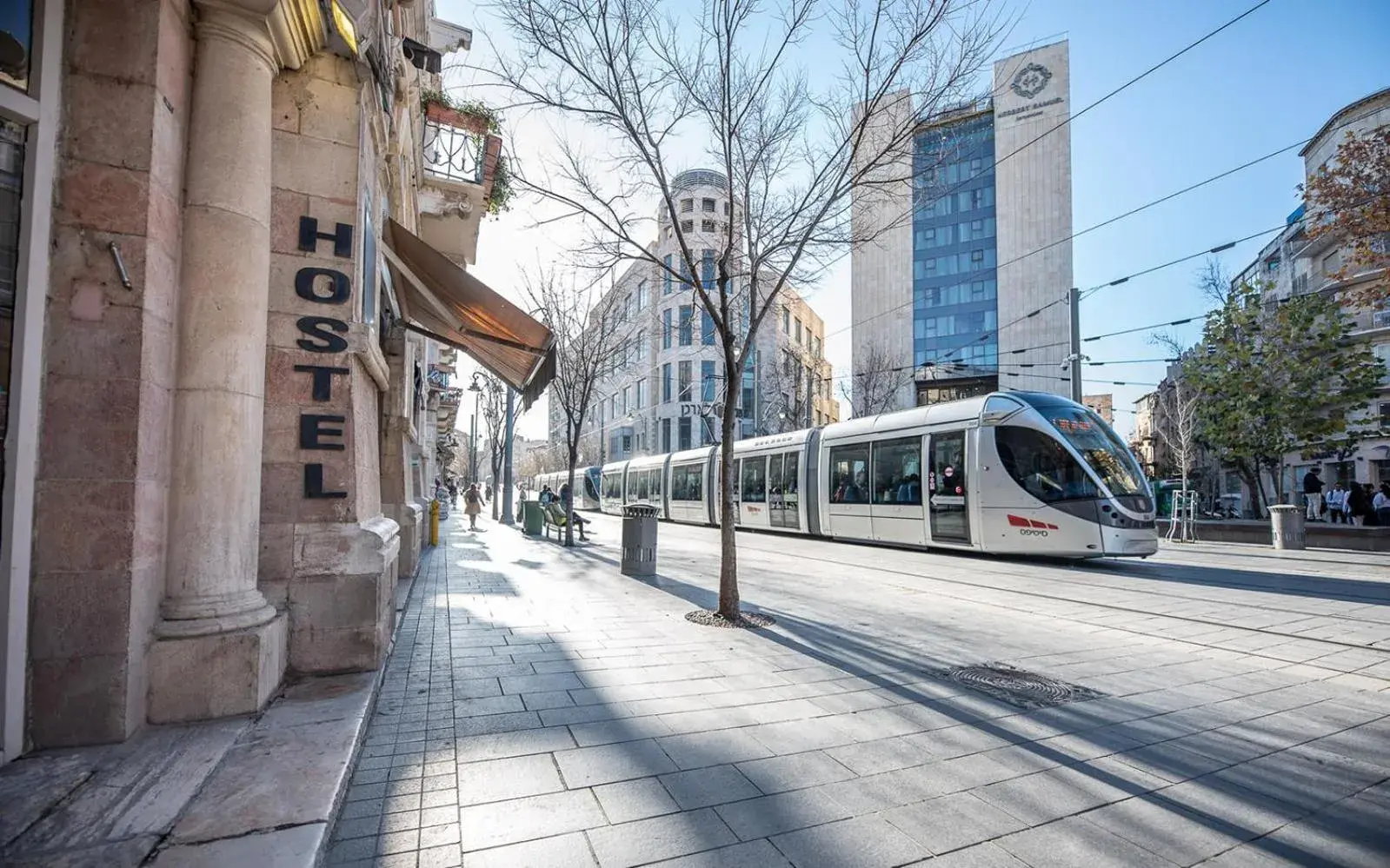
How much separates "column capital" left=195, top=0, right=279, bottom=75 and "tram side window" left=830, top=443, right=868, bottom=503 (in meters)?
13.9

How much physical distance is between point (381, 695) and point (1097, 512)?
11.5m

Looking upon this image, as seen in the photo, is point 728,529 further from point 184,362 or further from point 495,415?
point 495,415

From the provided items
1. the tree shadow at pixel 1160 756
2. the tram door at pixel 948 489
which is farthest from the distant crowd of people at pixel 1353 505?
the tree shadow at pixel 1160 756

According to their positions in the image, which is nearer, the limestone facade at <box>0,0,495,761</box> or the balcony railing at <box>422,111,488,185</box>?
the limestone facade at <box>0,0,495,761</box>

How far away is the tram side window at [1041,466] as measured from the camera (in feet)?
38.8

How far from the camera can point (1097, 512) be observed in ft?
38.1

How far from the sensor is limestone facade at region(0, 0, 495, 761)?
3127 mm

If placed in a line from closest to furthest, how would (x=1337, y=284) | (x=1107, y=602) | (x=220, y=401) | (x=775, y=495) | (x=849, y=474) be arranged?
(x=220, y=401) < (x=1107, y=602) < (x=849, y=474) < (x=775, y=495) < (x=1337, y=284)

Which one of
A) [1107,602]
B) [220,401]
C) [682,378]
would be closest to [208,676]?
[220,401]

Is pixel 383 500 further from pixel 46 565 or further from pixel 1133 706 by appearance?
pixel 1133 706

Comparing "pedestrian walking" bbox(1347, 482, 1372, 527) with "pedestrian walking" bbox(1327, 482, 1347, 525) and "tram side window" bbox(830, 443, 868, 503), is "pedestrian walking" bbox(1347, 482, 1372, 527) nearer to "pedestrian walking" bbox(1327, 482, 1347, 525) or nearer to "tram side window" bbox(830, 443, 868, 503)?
"pedestrian walking" bbox(1327, 482, 1347, 525)

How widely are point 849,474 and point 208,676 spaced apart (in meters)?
14.5

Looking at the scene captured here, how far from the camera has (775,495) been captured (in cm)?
1988

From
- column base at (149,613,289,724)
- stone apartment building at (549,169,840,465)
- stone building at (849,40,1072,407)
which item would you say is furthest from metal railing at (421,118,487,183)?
stone building at (849,40,1072,407)
